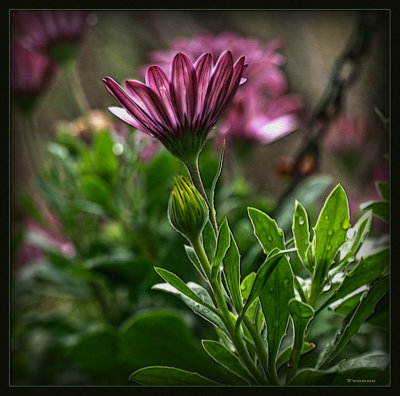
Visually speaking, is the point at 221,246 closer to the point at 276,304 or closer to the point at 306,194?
the point at 276,304

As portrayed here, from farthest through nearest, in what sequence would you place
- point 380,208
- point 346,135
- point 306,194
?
point 346,135, point 306,194, point 380,208

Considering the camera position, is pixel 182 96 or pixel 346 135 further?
pixel 346 135

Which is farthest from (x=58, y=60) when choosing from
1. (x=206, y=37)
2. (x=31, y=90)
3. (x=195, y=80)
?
(x=195, y=80)

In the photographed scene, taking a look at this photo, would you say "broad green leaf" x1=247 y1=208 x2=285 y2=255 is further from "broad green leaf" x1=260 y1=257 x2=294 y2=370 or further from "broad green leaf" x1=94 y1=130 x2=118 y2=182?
"broad green leaf" x1=94 y1=130 x2=118 y2=182

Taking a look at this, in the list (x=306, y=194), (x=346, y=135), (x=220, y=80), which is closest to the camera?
(x=220, y=80)

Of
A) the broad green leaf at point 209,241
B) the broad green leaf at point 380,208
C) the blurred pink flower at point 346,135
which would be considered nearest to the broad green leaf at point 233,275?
the broad green leaf at point 209,241

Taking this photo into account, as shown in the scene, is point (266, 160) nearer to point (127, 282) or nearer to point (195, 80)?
point (127, 282)

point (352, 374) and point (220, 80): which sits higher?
point (220, 80)

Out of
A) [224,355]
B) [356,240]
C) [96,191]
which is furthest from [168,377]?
[96,191]
